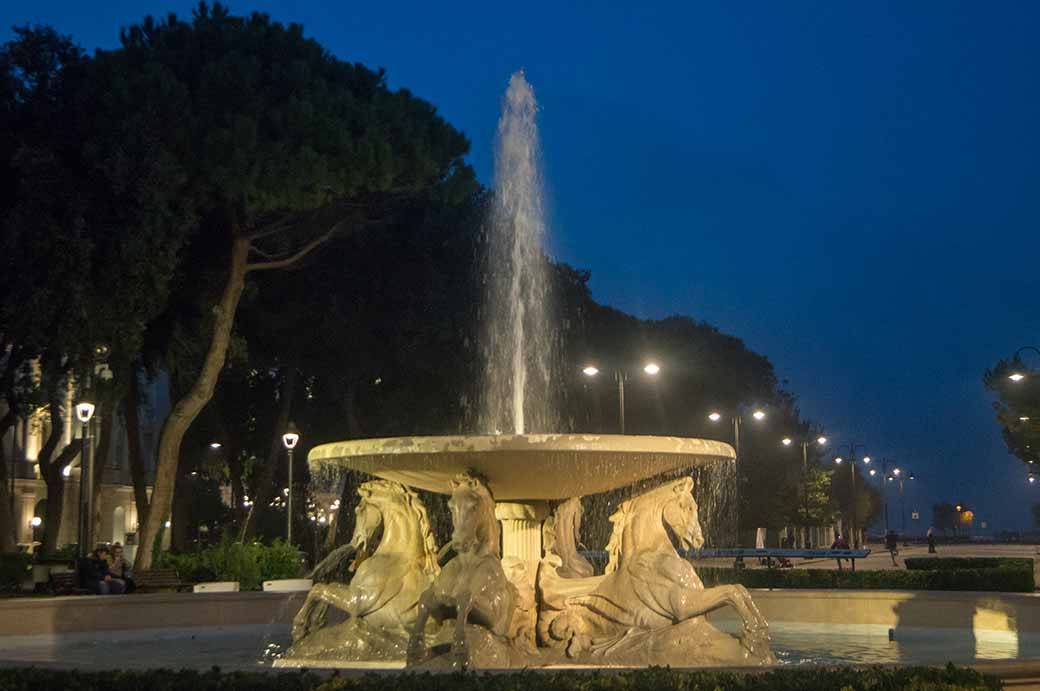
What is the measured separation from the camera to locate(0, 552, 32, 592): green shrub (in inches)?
726

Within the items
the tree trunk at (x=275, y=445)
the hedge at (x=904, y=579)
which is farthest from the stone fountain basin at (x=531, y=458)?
the tree trunk at (x=275, y=445)

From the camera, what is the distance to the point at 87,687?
6.05 metres

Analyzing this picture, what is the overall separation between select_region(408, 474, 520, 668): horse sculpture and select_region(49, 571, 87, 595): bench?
983cm

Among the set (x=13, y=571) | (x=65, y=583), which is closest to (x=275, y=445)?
(x=13, y=571)

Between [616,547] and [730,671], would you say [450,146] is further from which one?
[730,671]

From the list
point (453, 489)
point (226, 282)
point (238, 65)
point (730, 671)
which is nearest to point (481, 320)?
point (226, 282)

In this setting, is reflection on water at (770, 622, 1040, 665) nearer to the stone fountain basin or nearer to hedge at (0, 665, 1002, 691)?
the stone fountain basin

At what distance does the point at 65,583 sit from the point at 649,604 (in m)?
10.9

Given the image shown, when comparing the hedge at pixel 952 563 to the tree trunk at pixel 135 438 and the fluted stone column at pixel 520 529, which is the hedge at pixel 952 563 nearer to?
the fluted stone column at pixel 520 529

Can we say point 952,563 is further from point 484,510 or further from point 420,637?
point 420,637

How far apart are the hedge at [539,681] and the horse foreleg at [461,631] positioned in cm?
244

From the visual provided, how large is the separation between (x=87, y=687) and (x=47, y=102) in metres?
17.7

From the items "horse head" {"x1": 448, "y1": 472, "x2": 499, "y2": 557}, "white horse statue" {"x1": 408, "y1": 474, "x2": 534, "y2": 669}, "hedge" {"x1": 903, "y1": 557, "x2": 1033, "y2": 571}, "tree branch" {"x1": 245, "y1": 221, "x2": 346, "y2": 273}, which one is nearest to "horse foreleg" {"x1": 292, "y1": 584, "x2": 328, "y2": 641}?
"white horse statue" {"x1": 408, "y1": 474, "x2": 534, "y2": 669}

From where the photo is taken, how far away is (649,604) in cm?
934
